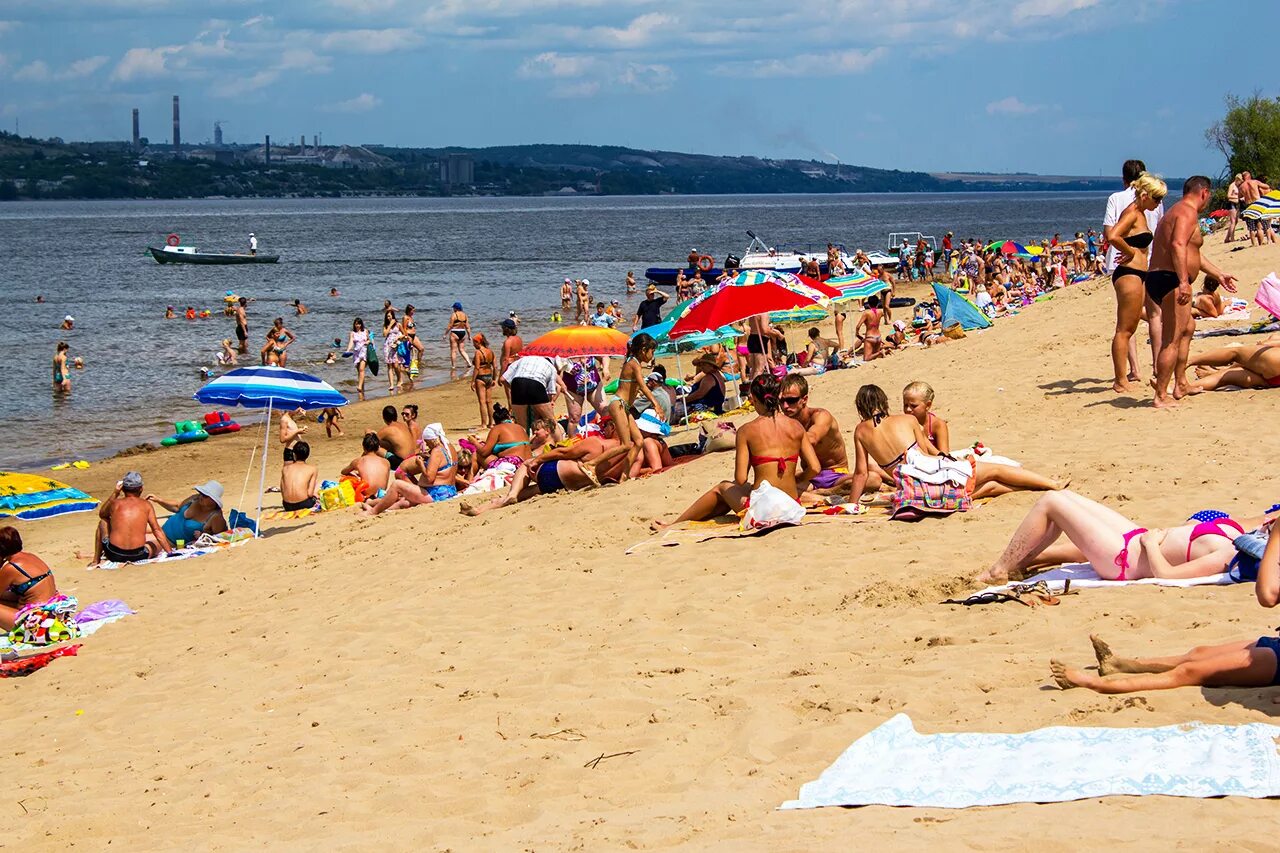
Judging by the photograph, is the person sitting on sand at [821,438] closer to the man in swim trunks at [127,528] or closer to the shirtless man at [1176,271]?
the shirtless man at [1176,271]

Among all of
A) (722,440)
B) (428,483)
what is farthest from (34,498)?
(722,440)

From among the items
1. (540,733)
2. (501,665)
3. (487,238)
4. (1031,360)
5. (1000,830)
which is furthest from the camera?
(487,238)

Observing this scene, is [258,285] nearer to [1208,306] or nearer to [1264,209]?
[1264,209]

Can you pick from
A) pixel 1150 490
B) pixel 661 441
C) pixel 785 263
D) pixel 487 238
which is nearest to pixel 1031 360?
pixel 661 441

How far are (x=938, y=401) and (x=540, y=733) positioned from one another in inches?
277

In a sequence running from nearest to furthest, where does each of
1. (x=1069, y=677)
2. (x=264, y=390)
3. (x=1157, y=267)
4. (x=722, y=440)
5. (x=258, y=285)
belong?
1. (x=1069, y=677)
2. (x=1157, y=267)
3. (x=722, y=440)
4. (x=264, y=390)
5. (x=258, y=285)

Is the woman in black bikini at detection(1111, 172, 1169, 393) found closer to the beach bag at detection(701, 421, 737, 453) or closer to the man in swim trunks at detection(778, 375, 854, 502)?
the man in swim trunks at detection(778, 375, 854, 502)

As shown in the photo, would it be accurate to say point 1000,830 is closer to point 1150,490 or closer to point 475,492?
point 1150,490

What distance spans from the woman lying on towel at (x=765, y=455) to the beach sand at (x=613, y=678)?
0.53 m

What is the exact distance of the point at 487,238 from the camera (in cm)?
8744

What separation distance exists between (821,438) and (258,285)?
44616 mm

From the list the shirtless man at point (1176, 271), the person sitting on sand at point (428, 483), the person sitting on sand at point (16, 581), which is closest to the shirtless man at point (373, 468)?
the person sitting on sand at point (428, 483)

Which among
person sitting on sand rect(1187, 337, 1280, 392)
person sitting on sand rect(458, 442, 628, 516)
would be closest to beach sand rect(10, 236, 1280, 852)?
person sitting on sand rect(1187, 337, 1280, 392)

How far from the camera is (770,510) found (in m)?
8.10
